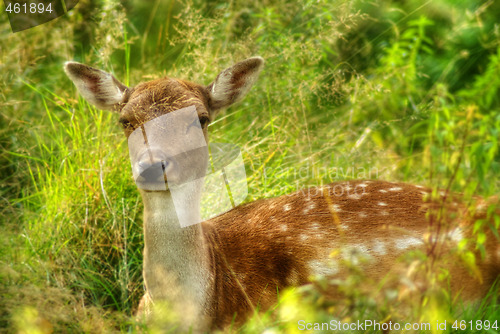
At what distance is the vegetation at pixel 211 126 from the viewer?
121 inches

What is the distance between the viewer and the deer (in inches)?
104

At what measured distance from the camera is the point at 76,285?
3107mm

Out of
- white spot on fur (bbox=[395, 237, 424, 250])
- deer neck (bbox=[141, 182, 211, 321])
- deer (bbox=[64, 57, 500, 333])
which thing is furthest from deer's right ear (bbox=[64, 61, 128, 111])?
white spot on fur (bbox=[395, 237, 424, 250])

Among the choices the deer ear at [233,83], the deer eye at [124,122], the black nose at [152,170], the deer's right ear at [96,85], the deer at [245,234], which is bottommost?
the deer at [245,234]

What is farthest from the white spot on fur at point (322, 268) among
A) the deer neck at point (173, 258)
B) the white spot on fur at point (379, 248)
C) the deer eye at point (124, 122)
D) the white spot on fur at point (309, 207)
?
the deer eye at point (124, 122)

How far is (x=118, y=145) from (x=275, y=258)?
56.1 inches

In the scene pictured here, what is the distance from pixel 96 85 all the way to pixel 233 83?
72 cm

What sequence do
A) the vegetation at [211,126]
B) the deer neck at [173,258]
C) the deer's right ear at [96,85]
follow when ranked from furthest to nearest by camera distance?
the vegetation at [211,126], the deer's right ear at [96,85], the deer neck at [173,258]

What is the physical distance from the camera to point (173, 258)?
2.62 m

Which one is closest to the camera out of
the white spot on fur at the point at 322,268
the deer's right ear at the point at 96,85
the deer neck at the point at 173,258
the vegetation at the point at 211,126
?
the deer neck at the point at 173,258

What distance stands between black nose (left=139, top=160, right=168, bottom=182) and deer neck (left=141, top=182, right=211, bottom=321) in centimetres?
14

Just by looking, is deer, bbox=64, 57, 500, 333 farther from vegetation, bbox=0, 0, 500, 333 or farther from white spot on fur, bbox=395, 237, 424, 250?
vegetation, bbox=0, 0, 500, 333

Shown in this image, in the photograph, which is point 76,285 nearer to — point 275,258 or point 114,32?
point 275,258

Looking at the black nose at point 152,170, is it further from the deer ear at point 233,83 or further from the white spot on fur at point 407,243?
the white spot on fur at point 407,243
